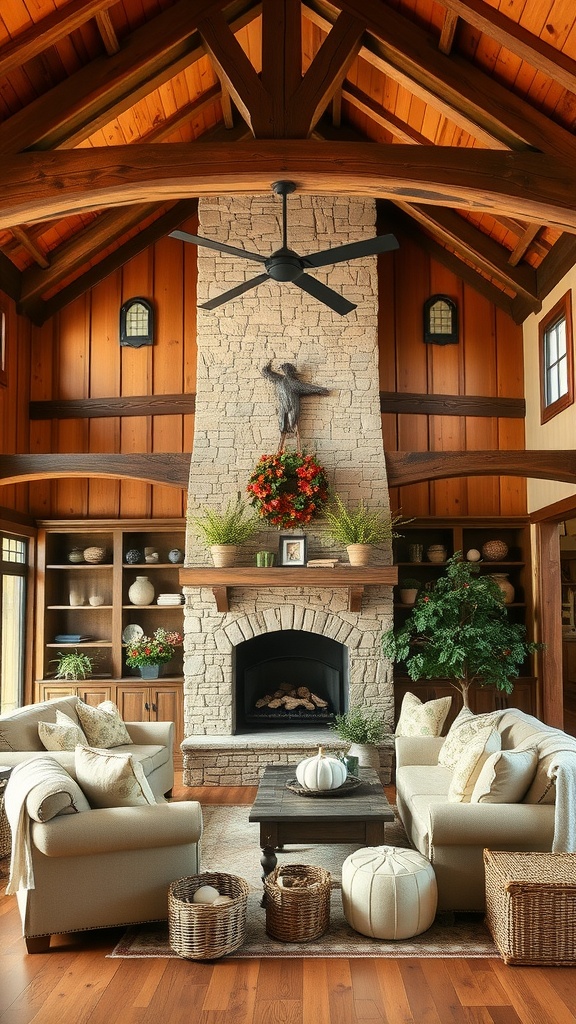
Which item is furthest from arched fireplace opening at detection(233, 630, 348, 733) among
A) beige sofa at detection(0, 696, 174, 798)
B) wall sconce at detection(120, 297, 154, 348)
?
wall sconce at detection(120, 297, 154, 348)

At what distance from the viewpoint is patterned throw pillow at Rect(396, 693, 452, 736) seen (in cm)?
627

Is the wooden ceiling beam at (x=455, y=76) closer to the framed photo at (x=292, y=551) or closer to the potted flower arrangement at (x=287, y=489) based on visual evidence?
the potted flower arrangement at (x=287, y=489)

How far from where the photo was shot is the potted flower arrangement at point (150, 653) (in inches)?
318

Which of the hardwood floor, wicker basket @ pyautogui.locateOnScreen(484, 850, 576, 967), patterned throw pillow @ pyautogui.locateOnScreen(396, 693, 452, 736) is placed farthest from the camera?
patterned throw pillow @ pyautogui.locateOnScreen(396, 693, 452, 736)

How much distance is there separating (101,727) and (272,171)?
395 cm

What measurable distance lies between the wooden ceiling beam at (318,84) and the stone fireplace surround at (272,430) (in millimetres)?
2739

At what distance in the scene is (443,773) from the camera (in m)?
5.45

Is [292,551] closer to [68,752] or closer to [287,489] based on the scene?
[287,489]

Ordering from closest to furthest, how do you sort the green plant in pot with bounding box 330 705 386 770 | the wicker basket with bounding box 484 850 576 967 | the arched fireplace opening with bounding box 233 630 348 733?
the wicker basket with bounding box 484 850 576 967
the green plant in pot with bounding box 330 705 386 770
the arched fireplace opening with bounding box 233 630 348 733

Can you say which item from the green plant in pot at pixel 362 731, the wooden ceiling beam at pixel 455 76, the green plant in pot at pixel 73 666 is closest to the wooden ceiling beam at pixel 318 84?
the wooden ceiling beam at pixel 455 76

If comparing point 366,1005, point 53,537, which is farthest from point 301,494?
point 366,1005

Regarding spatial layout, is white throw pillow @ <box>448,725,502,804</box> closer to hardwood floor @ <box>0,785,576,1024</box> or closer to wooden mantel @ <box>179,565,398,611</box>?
hardwood floor @ <box>0,785,576,1024</box>

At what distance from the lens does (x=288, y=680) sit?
805 cm

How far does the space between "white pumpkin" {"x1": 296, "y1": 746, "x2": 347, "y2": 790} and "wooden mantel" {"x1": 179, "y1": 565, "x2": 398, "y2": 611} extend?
88.6 inches
